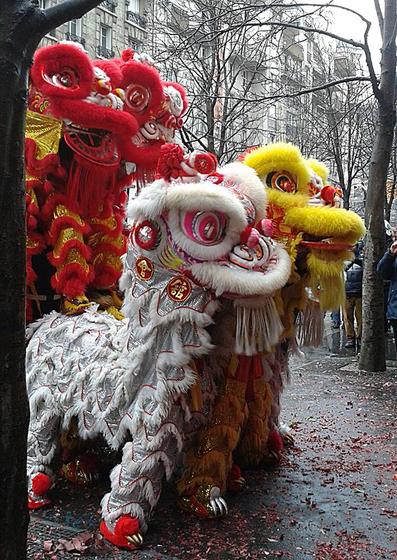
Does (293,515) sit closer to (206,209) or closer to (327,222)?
(327,222)

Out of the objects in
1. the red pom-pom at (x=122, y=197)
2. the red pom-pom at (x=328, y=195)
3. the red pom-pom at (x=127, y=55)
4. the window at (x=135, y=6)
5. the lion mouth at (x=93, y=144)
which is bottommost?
the red pom-pom at (x=328, y=195)

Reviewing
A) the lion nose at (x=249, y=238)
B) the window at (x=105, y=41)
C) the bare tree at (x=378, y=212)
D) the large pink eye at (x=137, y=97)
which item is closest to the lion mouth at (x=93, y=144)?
the large pink eye at (x=137, y=97)

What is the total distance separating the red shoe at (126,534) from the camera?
3074 mm

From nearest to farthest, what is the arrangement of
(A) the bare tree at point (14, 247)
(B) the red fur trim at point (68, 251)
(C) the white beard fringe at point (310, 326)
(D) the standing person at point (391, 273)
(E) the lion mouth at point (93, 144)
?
(A) the bare tree at point (14, 247) < (C) the white beard fringe at point (310, 326) < (B) the red fur trim at point (68, 251) < (E) the lion mouth at point (93, 144) < (D) the standing person at point (391, 273)

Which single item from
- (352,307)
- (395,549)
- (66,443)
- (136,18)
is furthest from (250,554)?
(136,18)

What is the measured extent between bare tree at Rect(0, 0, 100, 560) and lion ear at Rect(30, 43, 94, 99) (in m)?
1.90

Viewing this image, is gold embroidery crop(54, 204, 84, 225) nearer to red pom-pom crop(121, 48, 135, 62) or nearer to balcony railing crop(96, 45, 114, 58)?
red pom-pom crop(121, 48, 135, 62)

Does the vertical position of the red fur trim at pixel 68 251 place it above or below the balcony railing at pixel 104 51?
below

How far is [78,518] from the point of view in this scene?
3469 millimetres

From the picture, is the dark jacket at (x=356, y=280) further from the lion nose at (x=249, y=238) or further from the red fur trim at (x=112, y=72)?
the lion nose at (x=249, y=238)

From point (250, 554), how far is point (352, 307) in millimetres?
8108

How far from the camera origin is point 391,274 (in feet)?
24.1

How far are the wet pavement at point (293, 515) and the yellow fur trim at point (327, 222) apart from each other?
154 centimetres

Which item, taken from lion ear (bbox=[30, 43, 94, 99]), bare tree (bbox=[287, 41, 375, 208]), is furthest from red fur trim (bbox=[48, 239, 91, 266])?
bare tree (bbox=[287, 41, 375, 208])
